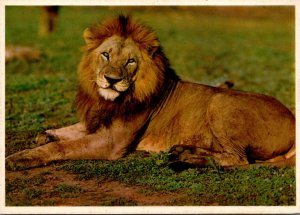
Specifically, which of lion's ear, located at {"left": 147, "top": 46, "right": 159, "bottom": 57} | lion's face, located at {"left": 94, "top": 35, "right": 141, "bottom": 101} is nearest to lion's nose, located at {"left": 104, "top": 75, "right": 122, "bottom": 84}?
lion's face, located at {"left": 94, "top": 35, "right": 141, "bottom": 101}

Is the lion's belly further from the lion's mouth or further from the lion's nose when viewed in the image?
the lion's nose

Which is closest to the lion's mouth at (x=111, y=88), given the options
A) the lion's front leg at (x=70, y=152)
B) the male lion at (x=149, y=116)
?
the male lion at (x=149, y=116)

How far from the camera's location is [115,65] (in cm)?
535

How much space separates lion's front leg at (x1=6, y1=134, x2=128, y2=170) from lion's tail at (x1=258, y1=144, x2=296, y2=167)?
1.45m

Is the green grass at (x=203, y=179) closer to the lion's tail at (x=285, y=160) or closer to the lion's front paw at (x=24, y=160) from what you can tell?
the lion's tail at (x=285, y=160)

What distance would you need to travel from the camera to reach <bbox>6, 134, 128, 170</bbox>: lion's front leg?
203 inches

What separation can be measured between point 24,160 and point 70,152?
0.44 meters

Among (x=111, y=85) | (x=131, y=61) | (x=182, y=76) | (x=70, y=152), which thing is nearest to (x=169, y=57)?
(x=182, y=76)

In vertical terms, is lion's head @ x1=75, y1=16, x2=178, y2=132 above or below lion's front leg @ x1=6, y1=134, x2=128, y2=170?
above

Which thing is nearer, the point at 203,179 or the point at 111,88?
the point at 203,179

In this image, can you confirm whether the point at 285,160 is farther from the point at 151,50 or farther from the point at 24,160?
the point at 24,160

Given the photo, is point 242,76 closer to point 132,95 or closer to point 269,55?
point 269,55

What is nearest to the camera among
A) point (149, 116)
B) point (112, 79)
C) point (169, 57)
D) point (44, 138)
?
point (112, 79)

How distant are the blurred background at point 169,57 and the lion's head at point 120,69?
1.40 feet
